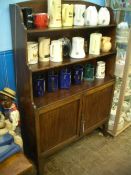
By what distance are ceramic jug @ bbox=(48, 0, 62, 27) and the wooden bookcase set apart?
0.25ft

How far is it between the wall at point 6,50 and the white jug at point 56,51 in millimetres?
310

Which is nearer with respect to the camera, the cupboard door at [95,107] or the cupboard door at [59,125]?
the cupboard door at [59,125]

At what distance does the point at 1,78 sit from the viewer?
145 cm

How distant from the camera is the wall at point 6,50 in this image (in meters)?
1.30

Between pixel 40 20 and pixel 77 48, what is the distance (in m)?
0.40

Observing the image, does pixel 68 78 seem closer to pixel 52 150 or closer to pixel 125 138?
pixel 52 150

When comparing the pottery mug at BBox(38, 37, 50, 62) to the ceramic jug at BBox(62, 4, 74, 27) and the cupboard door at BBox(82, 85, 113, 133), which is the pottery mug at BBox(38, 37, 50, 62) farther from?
the cupboard door at BBox(82, 85, 113, 133)

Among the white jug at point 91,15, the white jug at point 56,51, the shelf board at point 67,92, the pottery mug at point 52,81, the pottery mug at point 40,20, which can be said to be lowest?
the shelf board at point 67,92

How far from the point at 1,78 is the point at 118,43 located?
44.7 inches

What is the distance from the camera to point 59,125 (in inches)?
60.8

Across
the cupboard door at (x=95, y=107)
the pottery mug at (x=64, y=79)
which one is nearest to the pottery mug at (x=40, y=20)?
the pottery mug at (x=64, y=79)

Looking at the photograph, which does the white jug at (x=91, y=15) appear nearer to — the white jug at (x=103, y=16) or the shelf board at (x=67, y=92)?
the white jug at (x=103, y=16)

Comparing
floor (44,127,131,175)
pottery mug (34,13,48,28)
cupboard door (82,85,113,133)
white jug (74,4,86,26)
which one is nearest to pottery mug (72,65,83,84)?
cupboard door (82,85,113,133)

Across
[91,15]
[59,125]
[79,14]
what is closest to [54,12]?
[79,14]
